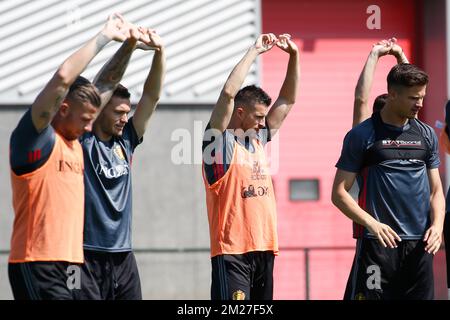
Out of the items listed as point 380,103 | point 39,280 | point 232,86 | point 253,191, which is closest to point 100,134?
point 232,86

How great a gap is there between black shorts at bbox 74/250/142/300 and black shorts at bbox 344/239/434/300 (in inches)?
63.7

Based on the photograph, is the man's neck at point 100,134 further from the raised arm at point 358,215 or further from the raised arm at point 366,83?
the raised arm at point 366,83

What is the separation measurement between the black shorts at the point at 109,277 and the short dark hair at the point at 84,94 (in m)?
1.22

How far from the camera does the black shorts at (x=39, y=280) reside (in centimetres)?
661

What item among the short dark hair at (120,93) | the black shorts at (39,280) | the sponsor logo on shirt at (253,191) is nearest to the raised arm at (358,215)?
the sponsor logo on shirt at (253,191)

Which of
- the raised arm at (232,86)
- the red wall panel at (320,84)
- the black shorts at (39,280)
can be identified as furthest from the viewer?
the red wall panel at (320,84)

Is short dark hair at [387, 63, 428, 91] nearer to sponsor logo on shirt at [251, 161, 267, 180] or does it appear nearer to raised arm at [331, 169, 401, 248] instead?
raised arm at [331, 169, 401, 248]

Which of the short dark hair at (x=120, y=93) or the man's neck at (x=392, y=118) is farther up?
the short dark hair at (x=120, y=93)

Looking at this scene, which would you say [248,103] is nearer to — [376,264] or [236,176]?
[236,176]

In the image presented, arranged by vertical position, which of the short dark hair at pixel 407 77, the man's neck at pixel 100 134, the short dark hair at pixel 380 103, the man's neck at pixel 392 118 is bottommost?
the man's neck at pixel 100 134

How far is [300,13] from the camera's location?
14.8m

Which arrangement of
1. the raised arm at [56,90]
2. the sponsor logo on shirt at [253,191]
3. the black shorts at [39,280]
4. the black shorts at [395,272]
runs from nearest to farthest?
the raised arm at [56,90] < the black shorts at [39,280] < the black shorts at [395,272] < the sponsor logo on shirt at [253,191]

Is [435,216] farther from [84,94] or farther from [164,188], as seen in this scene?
[164,188]

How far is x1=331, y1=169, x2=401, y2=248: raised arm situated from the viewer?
24.8ft
